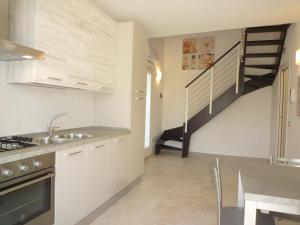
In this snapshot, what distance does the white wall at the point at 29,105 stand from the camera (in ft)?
7.07

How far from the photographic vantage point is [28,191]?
1729 mm

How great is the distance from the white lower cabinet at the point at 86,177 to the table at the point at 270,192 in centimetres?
143

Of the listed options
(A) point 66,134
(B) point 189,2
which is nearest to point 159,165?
(A) point 66,134

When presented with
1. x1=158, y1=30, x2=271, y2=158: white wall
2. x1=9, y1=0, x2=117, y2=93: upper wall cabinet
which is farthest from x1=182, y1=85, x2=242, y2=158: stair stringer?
x1=9, y1=0, x2=117, y2=93: upper wall cabinet

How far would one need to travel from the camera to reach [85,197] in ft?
7.64

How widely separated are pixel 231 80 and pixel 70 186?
4749mm

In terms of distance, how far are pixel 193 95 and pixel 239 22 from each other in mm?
2821

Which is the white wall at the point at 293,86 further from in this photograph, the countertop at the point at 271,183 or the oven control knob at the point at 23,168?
the oven control knob at the point at 23,168

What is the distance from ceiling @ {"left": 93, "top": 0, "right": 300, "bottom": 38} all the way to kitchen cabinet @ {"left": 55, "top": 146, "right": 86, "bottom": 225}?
1.87m

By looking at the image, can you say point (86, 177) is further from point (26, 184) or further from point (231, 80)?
point (231, 80)

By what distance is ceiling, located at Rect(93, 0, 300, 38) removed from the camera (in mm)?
2805

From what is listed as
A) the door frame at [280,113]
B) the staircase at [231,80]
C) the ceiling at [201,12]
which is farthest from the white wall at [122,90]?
the door frame at [280,113]

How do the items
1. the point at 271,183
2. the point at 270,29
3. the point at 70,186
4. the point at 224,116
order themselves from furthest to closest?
the point at 224,116
the point at 270,29
the point at 70,186
the point at 271,183

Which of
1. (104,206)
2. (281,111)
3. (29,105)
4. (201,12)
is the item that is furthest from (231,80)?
(29,105)
